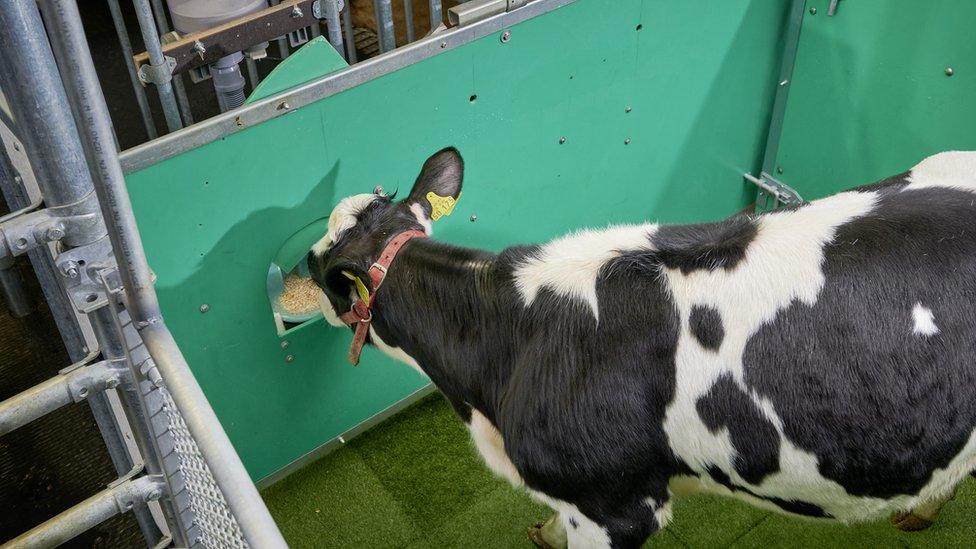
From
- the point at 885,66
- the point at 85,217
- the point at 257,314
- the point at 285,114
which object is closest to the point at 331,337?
the point at 257,314

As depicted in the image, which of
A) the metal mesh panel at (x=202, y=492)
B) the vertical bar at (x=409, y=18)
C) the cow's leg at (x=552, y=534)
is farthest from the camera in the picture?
the cow's leg at (x=552, y=534)

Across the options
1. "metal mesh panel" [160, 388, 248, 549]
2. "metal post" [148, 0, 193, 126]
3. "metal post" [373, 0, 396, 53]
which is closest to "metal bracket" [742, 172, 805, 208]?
"metal post" [373, 0, 396, 53]

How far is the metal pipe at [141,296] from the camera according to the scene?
1083mm

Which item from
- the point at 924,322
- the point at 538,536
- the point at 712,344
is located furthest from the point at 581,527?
the point at 924,322

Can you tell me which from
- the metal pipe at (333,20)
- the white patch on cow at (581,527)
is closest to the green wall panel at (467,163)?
the metal pipe at (333,20)

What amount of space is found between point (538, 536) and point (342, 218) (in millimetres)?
1341

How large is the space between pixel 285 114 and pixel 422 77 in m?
0.48

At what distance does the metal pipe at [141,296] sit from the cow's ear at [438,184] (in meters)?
1.27

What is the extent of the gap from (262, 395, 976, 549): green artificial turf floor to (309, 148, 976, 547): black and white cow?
0.59 metres

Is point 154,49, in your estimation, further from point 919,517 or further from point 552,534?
point 919,517

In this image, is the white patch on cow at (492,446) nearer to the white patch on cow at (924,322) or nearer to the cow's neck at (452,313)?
the cow's neck at (452,313)

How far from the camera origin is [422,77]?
2.63 meters

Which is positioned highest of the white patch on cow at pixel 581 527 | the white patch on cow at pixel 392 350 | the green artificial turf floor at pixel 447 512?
the white patch on cow at pixel 392 350

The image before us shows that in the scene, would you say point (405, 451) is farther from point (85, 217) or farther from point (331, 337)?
point (85, 217)
